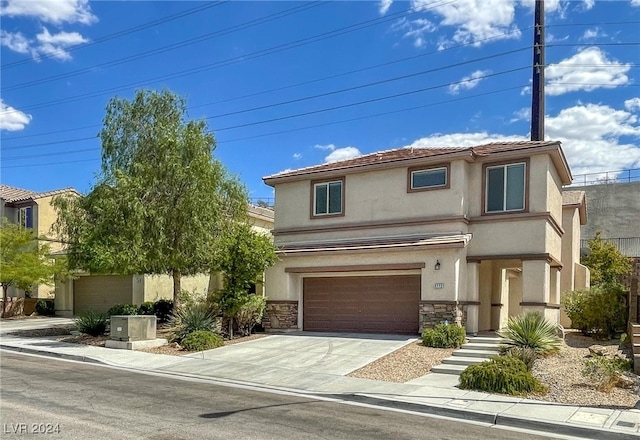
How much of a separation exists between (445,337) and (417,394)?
16.7ft

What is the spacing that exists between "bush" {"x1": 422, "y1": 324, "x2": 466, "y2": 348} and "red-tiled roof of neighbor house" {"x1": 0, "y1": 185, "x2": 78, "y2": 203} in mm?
Answer: 26537

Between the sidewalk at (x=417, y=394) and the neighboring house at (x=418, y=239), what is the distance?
17.7 ft

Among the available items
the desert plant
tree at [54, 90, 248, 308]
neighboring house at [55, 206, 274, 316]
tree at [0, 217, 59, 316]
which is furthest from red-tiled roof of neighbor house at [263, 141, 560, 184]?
tree at [0, 217, 59, 316]

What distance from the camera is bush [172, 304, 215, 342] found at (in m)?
18.9

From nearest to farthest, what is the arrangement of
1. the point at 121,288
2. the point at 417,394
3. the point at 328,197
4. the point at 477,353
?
1. the point at 417,394
2. the point at 477,353
3. the point at 328,197
4. the point at 121,288

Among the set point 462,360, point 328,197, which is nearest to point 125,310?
point 328,197

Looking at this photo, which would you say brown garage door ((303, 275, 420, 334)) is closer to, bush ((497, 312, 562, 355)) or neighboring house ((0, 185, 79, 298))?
bush ((497, 312, 562, 355))

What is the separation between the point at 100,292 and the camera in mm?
31578

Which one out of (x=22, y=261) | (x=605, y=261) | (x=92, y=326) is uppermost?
(x=605, y=261)

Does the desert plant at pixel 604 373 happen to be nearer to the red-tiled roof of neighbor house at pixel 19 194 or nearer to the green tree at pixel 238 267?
the green tree at pixel 238 267

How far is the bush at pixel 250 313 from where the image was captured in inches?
788

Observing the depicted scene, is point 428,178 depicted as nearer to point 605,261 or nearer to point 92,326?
point 92,326

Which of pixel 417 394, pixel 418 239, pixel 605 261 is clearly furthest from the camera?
pixel 605 261

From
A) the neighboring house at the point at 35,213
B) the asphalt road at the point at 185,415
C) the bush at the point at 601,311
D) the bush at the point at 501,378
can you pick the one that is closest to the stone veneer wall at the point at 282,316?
the asphalt road at the point at 185,415
